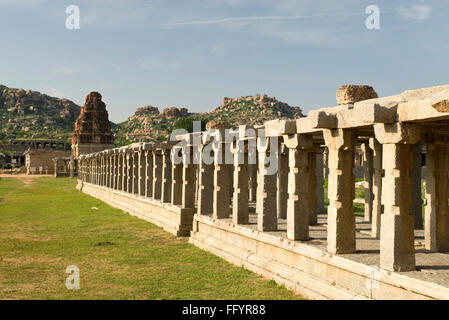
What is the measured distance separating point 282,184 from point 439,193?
738 cm

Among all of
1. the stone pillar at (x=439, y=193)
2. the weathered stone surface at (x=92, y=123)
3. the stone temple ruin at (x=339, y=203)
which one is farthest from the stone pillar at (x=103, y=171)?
the weathered stone surface at (x=92, y=123)

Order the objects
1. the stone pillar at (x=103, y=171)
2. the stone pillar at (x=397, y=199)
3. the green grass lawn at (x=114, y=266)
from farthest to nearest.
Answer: the stone pillar at (x=103, y=171) → the green grass lawn at (x=114, y=266) → the stone pillar at (x=397, y=199)

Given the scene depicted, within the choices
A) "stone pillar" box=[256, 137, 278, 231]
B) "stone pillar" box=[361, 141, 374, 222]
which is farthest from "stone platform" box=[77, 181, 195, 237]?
"stone pillar" box=[361, 141, 374, 222]

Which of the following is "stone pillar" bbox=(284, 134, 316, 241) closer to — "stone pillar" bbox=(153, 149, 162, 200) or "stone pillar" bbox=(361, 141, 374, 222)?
"stone pillar" bbox=(361, 141, 374, 222)

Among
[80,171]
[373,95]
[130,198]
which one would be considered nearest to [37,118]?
[80,171]

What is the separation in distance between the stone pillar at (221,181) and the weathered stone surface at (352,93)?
18.0 ft

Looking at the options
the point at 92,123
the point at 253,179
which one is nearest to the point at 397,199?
the point at 253,179

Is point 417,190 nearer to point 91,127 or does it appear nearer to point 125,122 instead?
point 91,127

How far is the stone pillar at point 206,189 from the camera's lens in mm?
16953

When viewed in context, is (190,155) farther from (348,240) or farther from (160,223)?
(348,240)

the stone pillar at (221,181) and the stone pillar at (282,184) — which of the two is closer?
the stone pillar at (221,181)

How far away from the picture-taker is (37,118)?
16238cm

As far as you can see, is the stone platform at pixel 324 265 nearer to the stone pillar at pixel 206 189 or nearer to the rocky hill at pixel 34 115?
the stone pillar at pixel 206 189

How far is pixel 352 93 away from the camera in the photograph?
17.6 meters
